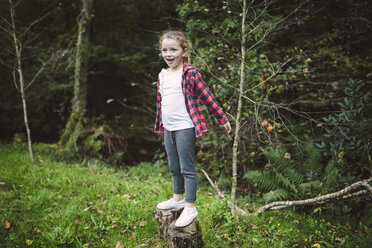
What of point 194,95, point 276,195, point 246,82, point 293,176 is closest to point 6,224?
point 194,95

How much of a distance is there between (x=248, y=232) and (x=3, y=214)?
10.3ft

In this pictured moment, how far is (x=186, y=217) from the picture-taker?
8.19 feet

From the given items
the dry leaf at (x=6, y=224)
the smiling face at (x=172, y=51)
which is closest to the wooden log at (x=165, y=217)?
the smiling face at (x=172, y=51)

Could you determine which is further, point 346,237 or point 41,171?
point 41,171

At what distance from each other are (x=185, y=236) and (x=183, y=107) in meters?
1.27

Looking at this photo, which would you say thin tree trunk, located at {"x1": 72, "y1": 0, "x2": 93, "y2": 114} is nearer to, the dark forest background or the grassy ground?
the dark forest background

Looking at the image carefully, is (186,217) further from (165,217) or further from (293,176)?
(293,176)

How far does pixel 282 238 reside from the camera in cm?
312

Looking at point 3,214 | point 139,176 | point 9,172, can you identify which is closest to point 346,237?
point 139,176

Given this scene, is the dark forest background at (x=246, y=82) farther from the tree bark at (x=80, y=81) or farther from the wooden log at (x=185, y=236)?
the wooden log at (x=185, y=236)

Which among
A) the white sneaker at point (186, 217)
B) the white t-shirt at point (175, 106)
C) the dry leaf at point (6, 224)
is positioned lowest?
the dry leaf at point (6, 224)

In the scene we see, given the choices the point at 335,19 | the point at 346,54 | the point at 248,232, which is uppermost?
the point at 335,19

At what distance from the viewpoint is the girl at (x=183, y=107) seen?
246cm

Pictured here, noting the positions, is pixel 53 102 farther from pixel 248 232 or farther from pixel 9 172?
pixel 248 232
